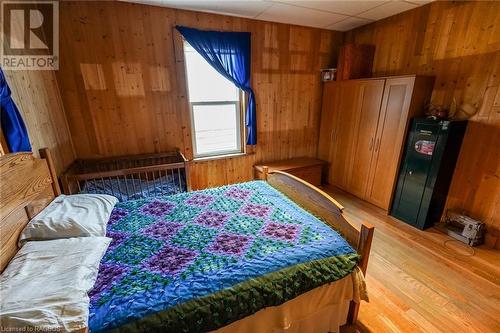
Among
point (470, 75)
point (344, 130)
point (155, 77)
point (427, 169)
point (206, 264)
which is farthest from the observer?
point (344, 130)

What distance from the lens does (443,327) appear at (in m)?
1.54

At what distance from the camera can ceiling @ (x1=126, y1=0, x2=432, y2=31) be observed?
257cm

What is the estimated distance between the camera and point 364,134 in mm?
3230

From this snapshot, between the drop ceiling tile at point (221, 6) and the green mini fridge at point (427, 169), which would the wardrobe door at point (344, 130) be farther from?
the drop ceiling tile at point (221, 6)

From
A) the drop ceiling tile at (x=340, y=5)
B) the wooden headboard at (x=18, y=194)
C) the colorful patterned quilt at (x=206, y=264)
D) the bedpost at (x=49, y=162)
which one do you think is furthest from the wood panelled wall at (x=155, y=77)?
the colorful patterned quilt at (x=206, y=264)

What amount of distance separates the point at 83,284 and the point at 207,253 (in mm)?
630

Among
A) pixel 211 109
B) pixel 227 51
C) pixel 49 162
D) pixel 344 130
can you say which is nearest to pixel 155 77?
pixel 211 109

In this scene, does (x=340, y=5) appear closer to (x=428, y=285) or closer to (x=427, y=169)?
(x=427, y=169)

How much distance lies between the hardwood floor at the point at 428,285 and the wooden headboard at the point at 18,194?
2166 millimetres

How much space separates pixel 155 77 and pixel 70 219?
2.06 meters

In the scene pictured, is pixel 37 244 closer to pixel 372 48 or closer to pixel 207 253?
pixel 207 253

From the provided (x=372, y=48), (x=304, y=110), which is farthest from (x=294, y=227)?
(x=372, y=48)

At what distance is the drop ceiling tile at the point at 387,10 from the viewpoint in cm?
263

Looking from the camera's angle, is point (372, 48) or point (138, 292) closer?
point (138, 292)
